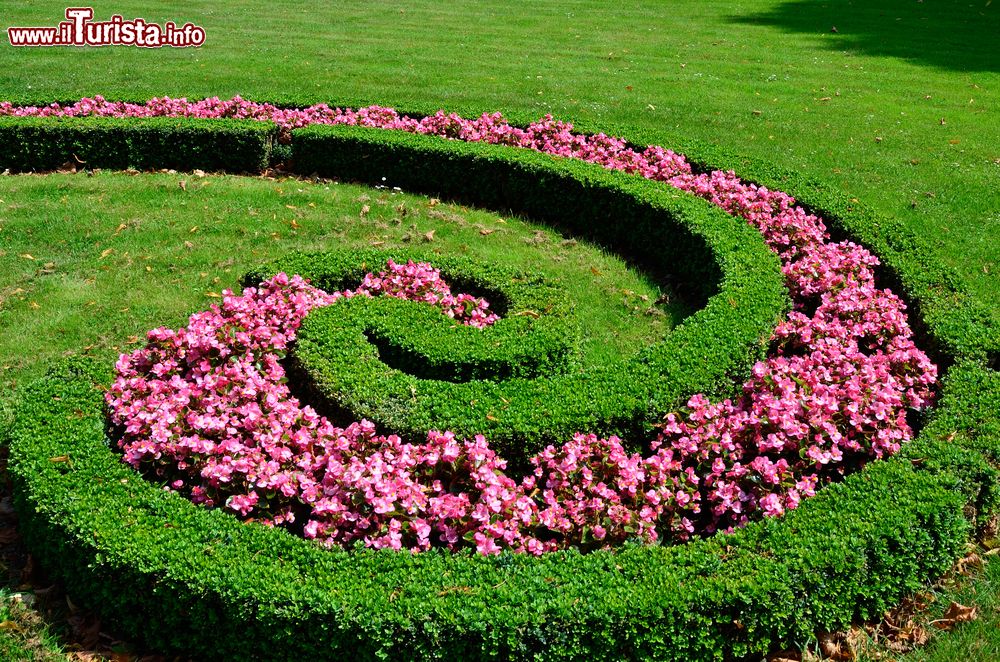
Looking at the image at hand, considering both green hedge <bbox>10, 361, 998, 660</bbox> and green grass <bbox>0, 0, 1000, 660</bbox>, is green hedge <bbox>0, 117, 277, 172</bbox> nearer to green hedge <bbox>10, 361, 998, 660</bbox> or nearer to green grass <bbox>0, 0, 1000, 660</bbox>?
green grass <bbox>0, 0, 1000, 660</bbox>

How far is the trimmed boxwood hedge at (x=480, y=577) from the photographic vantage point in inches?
170

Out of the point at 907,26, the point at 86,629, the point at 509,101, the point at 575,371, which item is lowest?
the point at 86,629

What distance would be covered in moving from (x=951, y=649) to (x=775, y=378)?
7.28 ft

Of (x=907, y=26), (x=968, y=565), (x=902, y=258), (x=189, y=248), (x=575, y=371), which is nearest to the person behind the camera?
(x=968, y=565)

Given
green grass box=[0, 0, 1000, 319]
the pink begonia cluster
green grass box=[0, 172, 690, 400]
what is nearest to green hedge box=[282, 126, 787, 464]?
the pink begonia cluster

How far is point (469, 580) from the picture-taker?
4570 millimetres

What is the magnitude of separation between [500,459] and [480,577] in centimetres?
124

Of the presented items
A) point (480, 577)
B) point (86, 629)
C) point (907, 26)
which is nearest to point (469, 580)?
point (480, 577)

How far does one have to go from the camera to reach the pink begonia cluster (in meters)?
5.21

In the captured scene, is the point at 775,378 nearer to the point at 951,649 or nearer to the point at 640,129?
the point at 951,649

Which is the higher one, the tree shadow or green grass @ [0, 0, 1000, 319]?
the tree shadow

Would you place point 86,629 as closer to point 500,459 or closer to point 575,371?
point 500,459

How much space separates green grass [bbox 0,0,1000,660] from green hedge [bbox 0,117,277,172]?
1.75 ft

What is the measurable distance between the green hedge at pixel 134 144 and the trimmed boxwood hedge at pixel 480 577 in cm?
745
